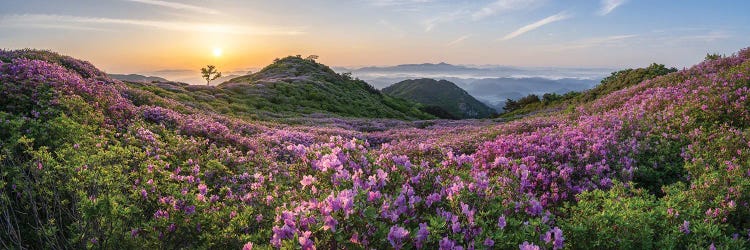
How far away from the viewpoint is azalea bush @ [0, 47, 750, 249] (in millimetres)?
4609

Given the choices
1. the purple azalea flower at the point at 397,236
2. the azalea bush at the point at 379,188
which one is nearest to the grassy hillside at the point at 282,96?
the azalea bush at the point at 379,188

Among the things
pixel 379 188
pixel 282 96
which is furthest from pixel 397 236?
pixel 282 96

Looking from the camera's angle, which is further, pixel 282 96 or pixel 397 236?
pixel 282 96

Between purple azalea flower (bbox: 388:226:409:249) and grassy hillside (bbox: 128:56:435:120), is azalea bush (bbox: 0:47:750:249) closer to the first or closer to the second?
purple azalea flower (bbox: 388:226:409:249)

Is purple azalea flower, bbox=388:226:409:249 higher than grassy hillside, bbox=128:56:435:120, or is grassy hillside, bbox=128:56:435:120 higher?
purple azalea flower, bbox=388:226:409:249

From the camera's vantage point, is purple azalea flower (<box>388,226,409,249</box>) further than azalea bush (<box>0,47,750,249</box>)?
No

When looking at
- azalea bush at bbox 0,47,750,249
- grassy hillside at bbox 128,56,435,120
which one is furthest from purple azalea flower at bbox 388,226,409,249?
grassy hillside at bbox 128,56,435,120

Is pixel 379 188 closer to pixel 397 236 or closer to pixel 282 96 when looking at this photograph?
pixel 397 236

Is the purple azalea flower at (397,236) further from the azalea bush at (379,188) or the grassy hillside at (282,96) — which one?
the grassy hillside at (282,96)

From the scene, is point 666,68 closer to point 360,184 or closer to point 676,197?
point 676,197

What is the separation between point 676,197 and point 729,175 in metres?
1.94

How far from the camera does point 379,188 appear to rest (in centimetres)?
547

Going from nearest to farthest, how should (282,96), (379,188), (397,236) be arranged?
1. (397,236)
2. (379,188)
3. (282,96)

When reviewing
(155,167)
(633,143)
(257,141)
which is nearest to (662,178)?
(633,143)
